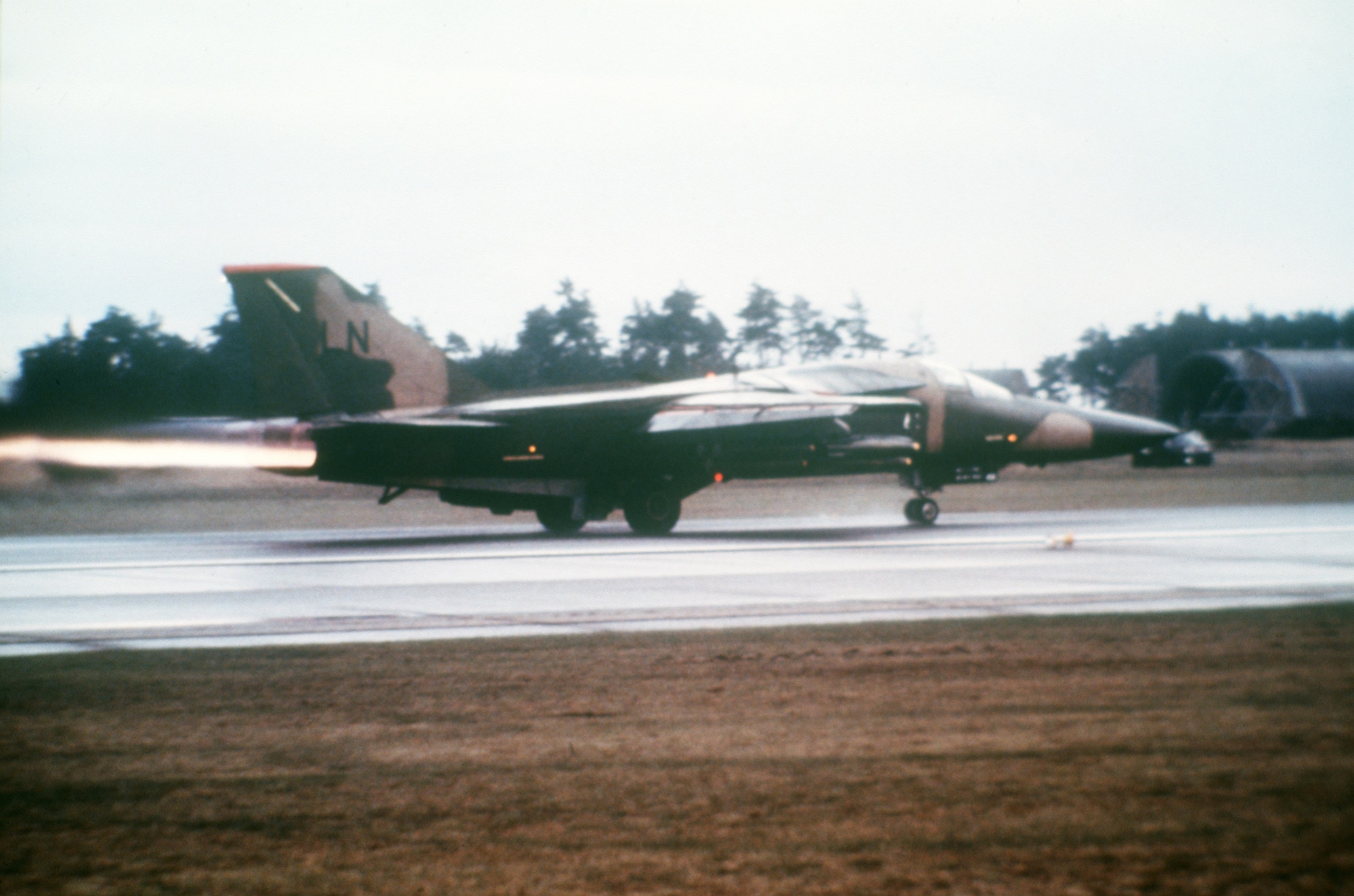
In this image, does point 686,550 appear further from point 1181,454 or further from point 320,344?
point 1181,454

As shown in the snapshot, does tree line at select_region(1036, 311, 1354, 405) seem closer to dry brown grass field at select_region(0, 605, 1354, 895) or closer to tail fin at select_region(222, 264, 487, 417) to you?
dry brown grass field at select_region(0, 605, 1354, 895)

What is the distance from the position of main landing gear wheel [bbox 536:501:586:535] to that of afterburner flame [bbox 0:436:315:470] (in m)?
8.07

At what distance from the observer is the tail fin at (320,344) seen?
19.5m

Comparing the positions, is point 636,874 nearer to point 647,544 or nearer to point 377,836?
point 377,836

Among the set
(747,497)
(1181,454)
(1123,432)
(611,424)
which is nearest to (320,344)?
(611,424)

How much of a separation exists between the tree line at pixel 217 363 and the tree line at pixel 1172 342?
8.96 metres

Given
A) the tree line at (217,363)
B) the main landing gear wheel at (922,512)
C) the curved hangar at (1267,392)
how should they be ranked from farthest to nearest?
the main landing gear wheel at (922,512), the curved hangar at (1267,392), the tree line at (217,363)

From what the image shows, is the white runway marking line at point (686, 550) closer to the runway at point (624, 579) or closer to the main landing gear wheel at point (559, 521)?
the runway at point (624, 579)

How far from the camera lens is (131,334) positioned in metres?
8.65

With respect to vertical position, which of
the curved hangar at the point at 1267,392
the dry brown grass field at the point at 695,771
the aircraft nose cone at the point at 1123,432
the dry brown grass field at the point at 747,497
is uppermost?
the curved hangar at the point at 1267,392

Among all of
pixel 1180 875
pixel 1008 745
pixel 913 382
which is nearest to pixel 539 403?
pixel 913 382

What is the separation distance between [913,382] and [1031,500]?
10926 millimetres

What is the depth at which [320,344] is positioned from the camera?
19797 mm

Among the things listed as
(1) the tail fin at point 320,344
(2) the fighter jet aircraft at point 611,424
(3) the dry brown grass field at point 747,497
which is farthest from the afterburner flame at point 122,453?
(3) the dry brown grass field at point 747,497
